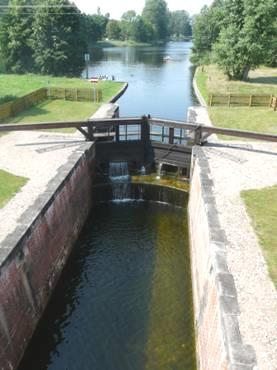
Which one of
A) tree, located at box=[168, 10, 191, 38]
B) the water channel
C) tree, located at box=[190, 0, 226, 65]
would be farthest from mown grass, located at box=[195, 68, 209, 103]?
tree, located at box=[168, 10, 191, 38]

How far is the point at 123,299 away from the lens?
11.4m

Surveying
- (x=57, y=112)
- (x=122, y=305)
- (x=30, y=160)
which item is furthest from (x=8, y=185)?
(x=57, y=112)

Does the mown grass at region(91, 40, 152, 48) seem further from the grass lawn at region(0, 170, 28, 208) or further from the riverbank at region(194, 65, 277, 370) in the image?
the grass lawn at region(0, 170, 28, 208)

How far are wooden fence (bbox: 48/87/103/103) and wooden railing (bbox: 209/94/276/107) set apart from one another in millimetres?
8944

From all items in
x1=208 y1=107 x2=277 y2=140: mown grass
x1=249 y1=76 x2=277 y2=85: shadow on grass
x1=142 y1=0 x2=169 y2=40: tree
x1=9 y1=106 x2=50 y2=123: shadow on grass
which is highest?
x1=142 y1=0 x2=169 y2=40: tree

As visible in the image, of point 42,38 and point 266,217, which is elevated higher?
point 42,38

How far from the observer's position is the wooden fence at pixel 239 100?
2728 centimetres

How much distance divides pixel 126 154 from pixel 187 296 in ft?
31.4

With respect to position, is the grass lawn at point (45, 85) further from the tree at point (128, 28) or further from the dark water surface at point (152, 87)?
the tree at point (128, 28)

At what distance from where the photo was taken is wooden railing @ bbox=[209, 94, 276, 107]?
89.5 feet

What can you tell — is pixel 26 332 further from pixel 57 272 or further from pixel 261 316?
pixel 261 316

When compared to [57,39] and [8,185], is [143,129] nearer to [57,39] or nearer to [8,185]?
[8,185]

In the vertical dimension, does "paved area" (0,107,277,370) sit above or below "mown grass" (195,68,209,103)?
below

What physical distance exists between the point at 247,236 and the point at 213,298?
8.80ft
